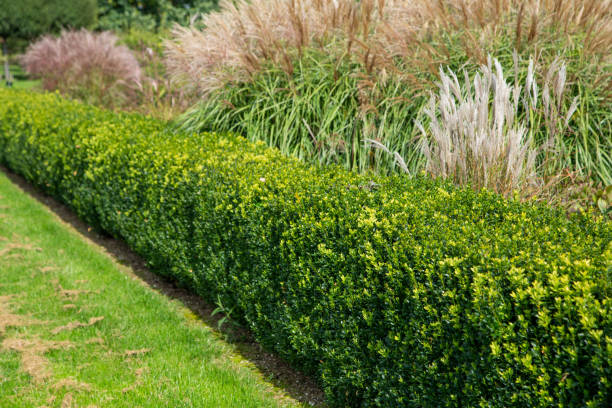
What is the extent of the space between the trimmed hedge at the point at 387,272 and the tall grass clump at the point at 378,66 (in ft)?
2.76

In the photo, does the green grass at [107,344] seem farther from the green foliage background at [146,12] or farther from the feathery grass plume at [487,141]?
the green foliage background at [146,12]

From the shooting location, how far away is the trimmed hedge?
2273 millimetres

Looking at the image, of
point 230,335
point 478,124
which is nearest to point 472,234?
point 478,124

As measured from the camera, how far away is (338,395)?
3332mm

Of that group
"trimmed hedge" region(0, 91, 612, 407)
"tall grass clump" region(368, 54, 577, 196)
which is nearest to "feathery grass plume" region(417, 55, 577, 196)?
"tall grass clump" region(368, 54, 577, 196)

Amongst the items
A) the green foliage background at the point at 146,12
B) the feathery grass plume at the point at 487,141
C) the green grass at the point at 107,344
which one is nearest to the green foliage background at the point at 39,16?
the green foliage background at the point at 146,12

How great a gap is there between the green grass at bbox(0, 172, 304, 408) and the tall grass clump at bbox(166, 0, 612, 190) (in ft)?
6.43

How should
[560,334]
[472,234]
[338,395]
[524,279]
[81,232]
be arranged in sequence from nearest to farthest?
1. [560,334]
2. [524,279]
3. [472,234]
4. [338,395]
5. [81,232]

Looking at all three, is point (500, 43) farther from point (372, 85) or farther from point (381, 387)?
point (381, 387)

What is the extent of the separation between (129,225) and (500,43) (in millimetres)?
4285

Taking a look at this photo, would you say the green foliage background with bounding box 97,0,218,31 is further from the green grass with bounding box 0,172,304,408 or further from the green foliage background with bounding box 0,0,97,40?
the green grass with bounding box 0,172,304,408

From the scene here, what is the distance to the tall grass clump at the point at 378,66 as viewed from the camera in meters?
4.91

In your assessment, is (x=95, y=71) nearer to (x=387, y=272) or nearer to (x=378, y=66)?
(x=378, y=66)

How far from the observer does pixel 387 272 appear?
2.92m
